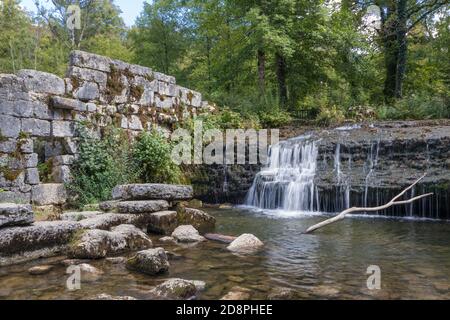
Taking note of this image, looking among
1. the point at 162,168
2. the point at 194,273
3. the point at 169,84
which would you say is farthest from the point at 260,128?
the point at 194,273

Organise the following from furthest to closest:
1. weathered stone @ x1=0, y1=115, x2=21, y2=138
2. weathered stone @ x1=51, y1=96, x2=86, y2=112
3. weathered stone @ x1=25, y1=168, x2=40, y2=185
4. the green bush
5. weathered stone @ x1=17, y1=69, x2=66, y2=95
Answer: the green bush < weathered stone @ x1=51, y1=96, x2=86, y2=112 < weathered stone @ x1=17, y1=69, x2=66, y2=95 < weathered stone @ x1=25, y1=168, x2=40, y2=185 < weathered stone @ x1=0, y1=115, x2=21, y2=138

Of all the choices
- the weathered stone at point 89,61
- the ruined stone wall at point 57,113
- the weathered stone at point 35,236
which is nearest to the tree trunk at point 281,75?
the ruined stone wall at point 57,113

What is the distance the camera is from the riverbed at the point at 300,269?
390cm

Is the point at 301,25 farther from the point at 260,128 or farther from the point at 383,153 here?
the point at 383,153

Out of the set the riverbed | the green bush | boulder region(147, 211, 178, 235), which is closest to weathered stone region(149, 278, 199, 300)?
the riverbed

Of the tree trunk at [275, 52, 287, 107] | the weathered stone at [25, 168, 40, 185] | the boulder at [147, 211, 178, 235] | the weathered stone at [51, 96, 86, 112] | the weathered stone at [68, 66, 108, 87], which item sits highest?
the tree trunk at [275, 52, 287, 107]

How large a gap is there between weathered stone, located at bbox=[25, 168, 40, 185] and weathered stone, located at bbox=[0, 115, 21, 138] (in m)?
0.72

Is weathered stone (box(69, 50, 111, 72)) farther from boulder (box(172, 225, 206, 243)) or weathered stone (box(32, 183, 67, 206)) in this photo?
boulder (box(172, 225, 206, 243))

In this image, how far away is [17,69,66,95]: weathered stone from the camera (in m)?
7.71

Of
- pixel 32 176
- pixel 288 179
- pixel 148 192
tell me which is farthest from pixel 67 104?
pixel 288 179

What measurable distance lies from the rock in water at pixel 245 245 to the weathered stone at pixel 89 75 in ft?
18.0

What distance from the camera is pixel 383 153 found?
980 cm

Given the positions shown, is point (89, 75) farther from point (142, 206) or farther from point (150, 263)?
point (150, 263)

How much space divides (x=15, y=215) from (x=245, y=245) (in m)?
3.16
